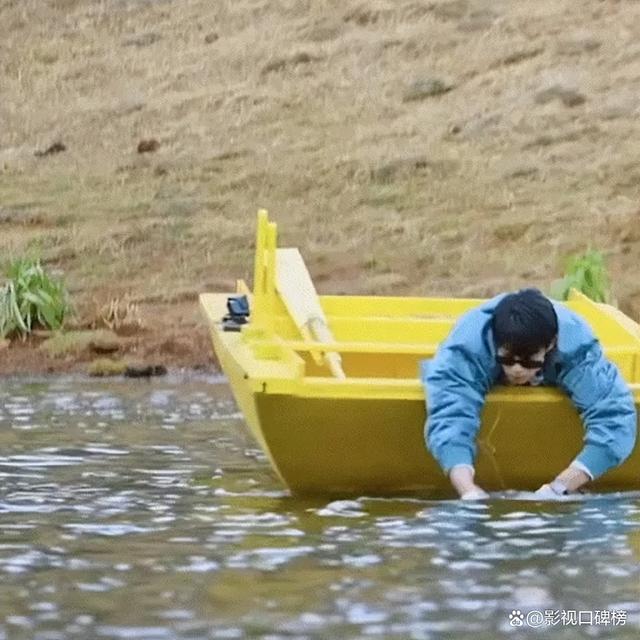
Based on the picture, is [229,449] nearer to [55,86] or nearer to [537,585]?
[537,585]

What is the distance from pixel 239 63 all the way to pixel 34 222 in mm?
5531

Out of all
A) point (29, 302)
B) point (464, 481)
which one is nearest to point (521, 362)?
point (464, 481)

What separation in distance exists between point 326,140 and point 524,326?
42.5 ft

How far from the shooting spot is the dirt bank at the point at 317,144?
17547 mm

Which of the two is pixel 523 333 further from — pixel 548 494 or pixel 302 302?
pixel 302 302

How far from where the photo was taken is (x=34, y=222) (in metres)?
19.0

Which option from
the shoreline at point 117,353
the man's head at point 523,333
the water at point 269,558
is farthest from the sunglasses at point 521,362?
the shoreline at point 117,353

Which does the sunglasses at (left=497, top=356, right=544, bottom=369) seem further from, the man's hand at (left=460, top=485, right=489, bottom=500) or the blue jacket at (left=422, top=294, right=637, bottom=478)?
the man's hand at (left=460, top=485, right=489, bottom=500)

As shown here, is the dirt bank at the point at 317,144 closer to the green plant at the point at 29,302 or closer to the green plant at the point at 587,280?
the green plant at the point at 29,302

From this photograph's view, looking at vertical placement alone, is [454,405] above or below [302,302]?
below

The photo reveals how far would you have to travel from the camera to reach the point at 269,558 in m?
7.78

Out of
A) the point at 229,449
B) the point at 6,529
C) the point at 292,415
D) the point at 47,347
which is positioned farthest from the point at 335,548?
the point at 47,347

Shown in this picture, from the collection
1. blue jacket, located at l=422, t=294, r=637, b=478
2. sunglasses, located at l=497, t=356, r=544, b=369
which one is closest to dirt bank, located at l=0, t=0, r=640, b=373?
blue jacket, located at l=422, t=294, r=637, b=478

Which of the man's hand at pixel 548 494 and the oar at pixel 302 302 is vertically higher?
the oar at pixel 302 302
